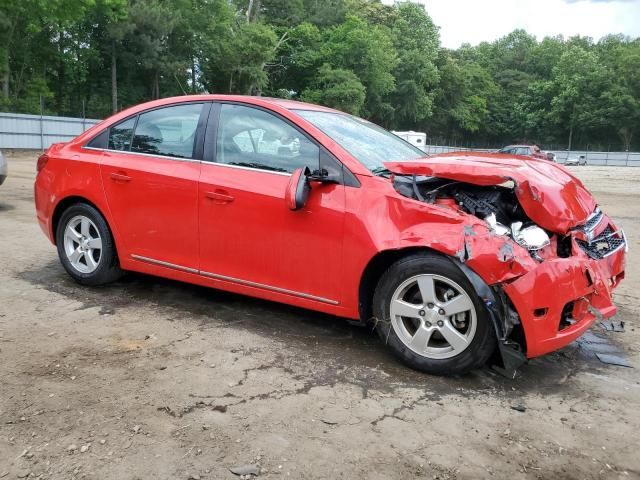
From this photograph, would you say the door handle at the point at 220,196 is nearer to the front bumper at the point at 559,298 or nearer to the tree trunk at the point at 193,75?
the front bumper at the point at 559,298

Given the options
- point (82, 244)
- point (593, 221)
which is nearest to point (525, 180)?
point (593, 221)

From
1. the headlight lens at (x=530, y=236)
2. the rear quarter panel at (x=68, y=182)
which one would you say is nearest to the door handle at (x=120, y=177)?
the rear quarter panel at (x=68, y=182)

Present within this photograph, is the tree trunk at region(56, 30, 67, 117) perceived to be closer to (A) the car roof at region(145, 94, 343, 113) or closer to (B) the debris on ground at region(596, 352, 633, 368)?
(A) the car roof at region(145, 94, 343, 113)

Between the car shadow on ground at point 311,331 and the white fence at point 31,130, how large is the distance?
2455 cm

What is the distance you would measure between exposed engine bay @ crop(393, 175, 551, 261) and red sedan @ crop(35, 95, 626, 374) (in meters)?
0.01

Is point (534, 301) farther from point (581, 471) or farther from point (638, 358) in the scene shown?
point (638, 358)

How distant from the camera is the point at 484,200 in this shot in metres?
3.43

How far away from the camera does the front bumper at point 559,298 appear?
3.06 meters

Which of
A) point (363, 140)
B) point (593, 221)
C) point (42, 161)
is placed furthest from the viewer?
point (42, 161)

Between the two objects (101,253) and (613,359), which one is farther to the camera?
(101,253)

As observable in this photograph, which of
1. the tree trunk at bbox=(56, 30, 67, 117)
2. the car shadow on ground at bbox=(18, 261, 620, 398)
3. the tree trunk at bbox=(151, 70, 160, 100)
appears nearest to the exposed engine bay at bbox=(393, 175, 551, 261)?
the car shadow on ground at bbox=(18, 261, 620, 398)

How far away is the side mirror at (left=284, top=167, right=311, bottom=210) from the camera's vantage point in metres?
3.55

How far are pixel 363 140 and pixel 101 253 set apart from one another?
238 centimetres

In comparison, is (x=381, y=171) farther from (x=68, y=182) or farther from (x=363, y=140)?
(x=68, y=182)
